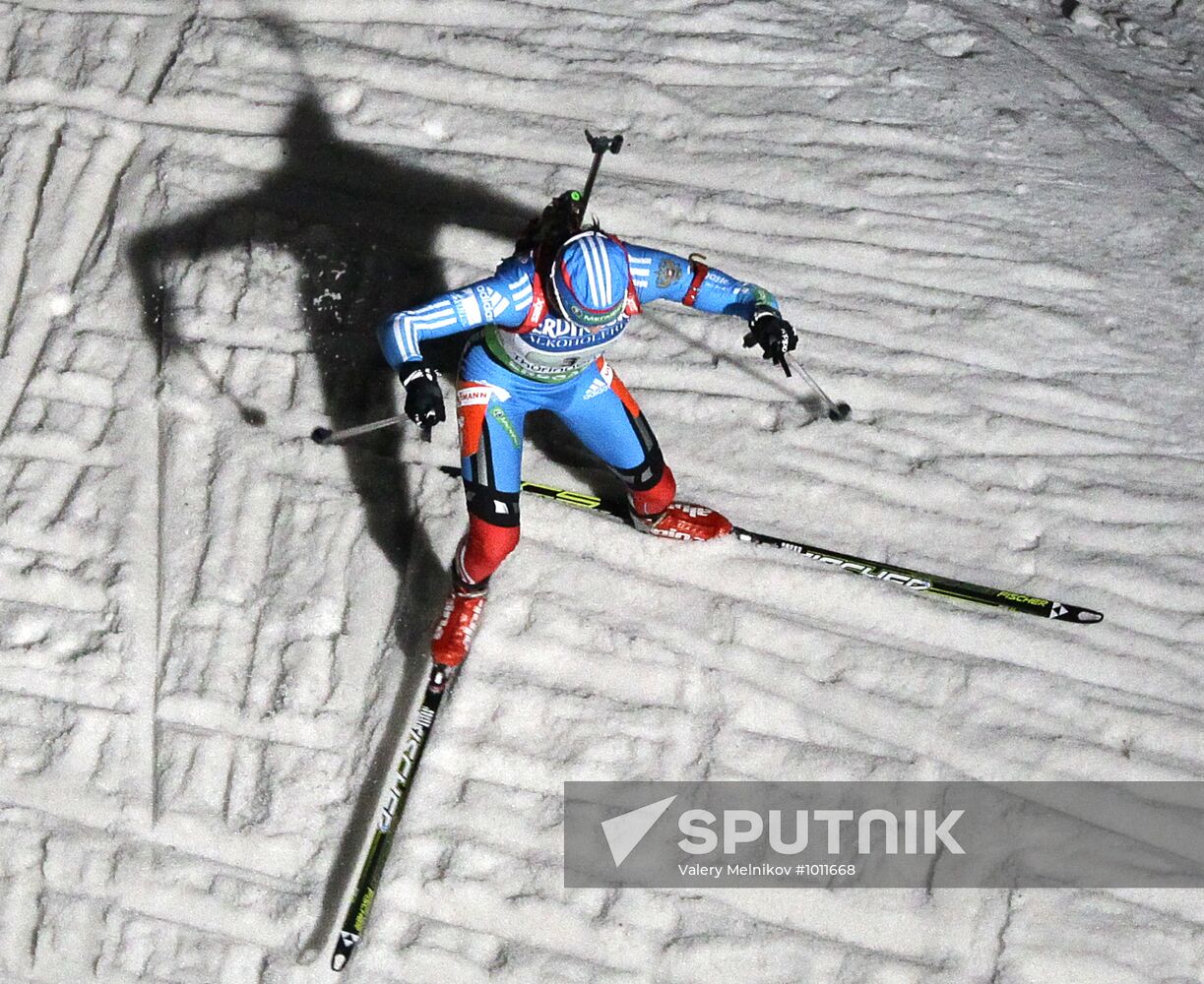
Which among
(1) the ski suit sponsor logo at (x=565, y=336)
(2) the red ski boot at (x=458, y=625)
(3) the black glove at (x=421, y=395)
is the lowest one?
(2) the red ski boot at (x=458, y=625)

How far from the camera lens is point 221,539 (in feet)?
18.4

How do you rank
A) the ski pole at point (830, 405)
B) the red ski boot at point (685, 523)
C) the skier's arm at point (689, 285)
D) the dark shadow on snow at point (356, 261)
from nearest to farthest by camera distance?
the skier's arm at point (689, 285)
the red ski boot at point (685, 523)
the dark shadow on snow at point (356, 261)
the ski pole at point (830, 405)

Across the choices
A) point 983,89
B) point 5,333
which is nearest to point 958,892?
point 983,89

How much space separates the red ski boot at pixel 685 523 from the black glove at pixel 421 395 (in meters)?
1.22

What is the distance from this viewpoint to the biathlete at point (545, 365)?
15.1ft

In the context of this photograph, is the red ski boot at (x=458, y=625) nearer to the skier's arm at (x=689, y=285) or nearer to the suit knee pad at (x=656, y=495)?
the suit knee pad at (x=656, y=495)

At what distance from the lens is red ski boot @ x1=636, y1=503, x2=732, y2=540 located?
17.9ft

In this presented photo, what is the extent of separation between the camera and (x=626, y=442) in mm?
5227

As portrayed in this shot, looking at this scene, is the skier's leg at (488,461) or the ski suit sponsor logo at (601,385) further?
the ski suit sponsor logo at (601,385)

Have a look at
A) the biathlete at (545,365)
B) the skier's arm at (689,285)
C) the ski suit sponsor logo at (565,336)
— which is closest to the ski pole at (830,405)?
the biathlete at (545,365)

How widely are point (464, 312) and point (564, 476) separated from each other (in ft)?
4.33
